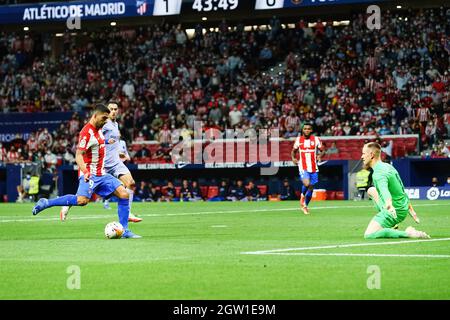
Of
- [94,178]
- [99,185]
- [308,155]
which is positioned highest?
[308,155]

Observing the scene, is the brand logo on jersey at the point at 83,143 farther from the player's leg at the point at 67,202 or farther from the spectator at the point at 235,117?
the spectator at the point at 235,117

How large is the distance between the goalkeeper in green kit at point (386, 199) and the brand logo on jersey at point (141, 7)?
33.3 meters

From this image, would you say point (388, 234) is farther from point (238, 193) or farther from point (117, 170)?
point (238, 193)

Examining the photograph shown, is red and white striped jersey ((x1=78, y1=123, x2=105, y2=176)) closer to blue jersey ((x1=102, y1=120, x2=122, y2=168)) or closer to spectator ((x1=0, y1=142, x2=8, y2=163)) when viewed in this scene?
blue jersey ((x1=102, y1=120, x2=122, y2=168))

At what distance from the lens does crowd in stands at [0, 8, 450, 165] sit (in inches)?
1574

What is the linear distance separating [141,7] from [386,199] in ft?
114

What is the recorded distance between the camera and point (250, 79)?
4525cm

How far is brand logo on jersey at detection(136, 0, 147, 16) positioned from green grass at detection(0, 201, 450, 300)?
28.7 m

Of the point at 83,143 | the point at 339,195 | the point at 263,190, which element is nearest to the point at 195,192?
the point at 263,190

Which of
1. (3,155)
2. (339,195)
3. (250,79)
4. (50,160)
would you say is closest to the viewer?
(339,195)

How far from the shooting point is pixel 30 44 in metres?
55.0

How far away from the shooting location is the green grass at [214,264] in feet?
29.8

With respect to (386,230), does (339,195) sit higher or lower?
lower
